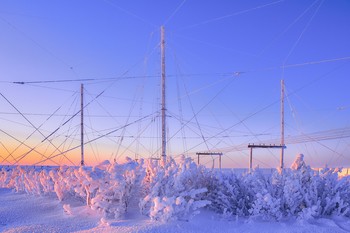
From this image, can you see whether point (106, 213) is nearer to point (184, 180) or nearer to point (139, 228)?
point (139, 228)

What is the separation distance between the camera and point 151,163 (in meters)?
6.93

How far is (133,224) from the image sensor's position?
204 inches

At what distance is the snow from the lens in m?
5.25

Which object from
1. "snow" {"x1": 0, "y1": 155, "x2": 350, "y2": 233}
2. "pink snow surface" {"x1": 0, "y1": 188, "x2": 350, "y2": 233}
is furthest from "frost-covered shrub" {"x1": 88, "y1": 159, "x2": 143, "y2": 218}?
"pink snow surface" {"x1": 0, "y1": 188, "x2": 350, "y2": 233}

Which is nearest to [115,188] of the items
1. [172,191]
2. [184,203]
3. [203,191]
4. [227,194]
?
[172,191]

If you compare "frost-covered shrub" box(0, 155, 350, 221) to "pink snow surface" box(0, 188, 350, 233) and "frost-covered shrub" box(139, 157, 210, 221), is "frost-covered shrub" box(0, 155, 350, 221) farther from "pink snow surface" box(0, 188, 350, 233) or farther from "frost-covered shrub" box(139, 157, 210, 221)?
"pink snow surface" box(0, 188, 350, 233)

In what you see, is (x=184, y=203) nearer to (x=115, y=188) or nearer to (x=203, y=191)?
(x=203, y=191)

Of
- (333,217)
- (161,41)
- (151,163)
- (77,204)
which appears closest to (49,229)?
(77,204)

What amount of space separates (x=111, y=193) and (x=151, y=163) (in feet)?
3.61

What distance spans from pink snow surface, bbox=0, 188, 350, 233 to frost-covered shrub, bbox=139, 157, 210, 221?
15cm

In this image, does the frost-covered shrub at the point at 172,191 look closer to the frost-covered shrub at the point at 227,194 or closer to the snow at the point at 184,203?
the snow at the point at 184,203

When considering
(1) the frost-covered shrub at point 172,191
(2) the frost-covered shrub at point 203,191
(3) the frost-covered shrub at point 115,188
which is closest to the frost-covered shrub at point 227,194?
(2) the frost-covered shrub at point 203,191

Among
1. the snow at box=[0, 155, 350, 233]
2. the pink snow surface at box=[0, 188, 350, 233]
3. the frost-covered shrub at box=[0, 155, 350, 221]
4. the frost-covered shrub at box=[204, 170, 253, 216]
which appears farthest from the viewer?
the frost-covered shrub at box=[204, 170, 253, 216]

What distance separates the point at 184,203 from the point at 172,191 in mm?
737
